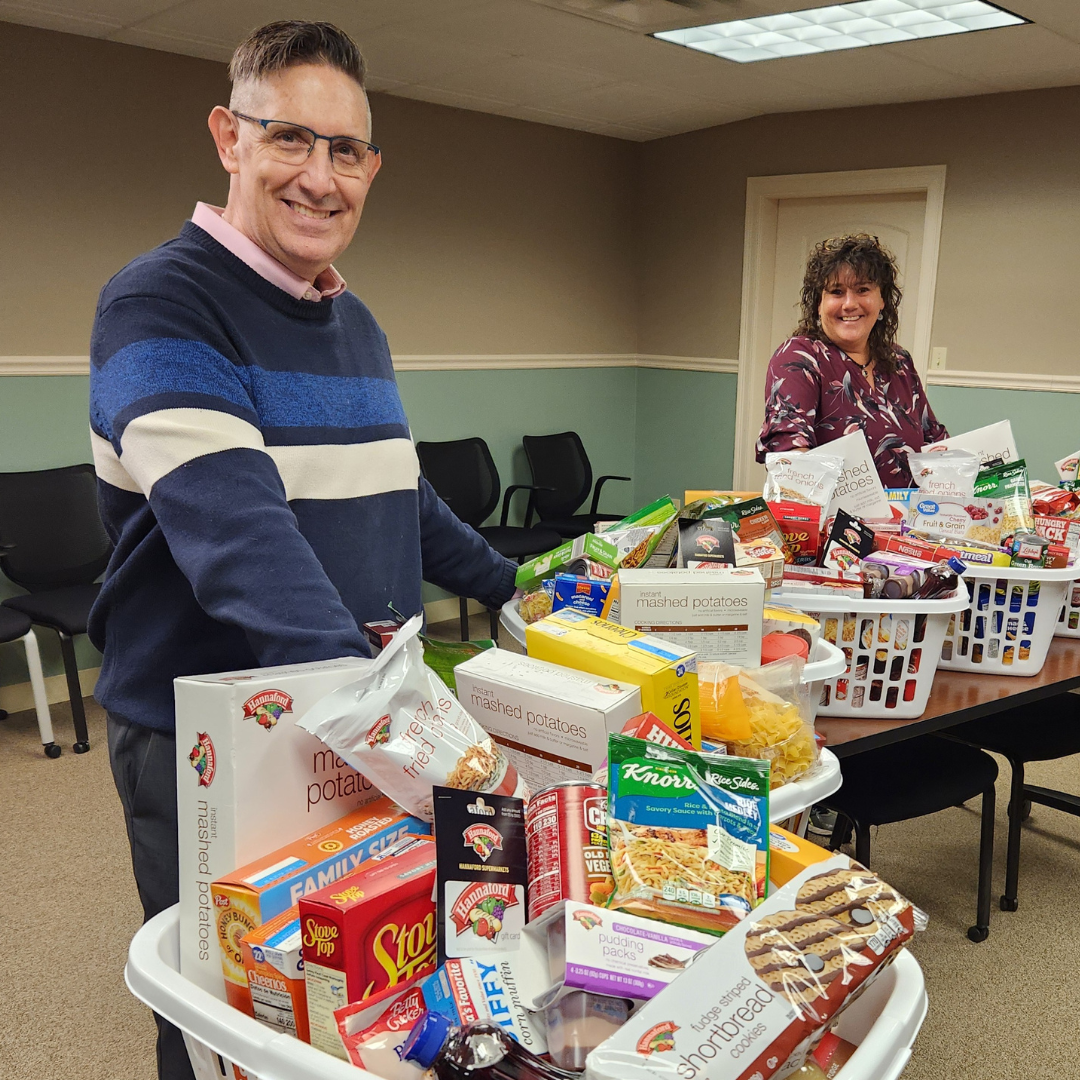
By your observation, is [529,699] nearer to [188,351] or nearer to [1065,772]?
[188,351]

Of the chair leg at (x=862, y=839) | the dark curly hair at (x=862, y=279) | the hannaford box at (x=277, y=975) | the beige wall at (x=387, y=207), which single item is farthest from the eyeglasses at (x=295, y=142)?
the beige wall at (x=387, y=207)

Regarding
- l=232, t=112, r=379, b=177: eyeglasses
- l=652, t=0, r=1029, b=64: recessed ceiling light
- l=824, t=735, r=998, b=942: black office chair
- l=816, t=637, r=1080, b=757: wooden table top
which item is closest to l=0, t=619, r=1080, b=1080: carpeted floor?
l=824, t=735, r=998, b=942: black office chair

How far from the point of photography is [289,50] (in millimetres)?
1139

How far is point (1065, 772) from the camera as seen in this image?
3.34m

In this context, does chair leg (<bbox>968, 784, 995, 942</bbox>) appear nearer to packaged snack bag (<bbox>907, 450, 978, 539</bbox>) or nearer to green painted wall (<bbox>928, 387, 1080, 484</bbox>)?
packaged snack bag (<bbox>907, 450, 978, 539</bbox>)

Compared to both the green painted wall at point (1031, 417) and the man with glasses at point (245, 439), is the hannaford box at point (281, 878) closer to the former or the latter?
the man with glasses at point (245, 439)

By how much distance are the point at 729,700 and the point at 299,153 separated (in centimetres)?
82

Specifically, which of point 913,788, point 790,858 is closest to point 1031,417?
point 913,788

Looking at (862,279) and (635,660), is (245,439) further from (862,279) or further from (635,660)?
(862,279)

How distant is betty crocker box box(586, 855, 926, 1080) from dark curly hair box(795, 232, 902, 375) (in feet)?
7.17

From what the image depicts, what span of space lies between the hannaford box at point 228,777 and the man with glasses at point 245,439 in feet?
0.46

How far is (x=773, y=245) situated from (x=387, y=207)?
2.17 metres

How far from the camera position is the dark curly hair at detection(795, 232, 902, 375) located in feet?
8.54

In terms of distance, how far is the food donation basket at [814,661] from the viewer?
1.33 m
